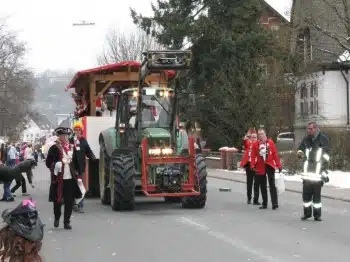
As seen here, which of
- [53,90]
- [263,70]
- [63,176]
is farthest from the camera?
[53,90]

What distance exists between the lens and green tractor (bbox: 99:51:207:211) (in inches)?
559

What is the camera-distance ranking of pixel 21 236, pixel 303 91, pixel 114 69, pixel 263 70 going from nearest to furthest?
pixel 21 236 < pixel 114 69 < pixel 263 70 < pixel 303 91

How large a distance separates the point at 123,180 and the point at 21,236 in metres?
10.4

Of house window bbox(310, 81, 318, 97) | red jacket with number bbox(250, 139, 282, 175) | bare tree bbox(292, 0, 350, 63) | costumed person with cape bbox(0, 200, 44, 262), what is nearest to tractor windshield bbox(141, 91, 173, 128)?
red jacket with number bbox(250, 139, 282, 175)

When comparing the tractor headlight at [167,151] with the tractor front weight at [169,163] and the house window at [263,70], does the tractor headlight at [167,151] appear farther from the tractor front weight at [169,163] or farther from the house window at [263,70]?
the house window at [263,70]

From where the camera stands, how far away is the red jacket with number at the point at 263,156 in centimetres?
1509

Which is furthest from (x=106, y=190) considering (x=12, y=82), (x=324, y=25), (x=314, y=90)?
(x=12, y=82)

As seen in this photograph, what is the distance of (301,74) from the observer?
40.8m

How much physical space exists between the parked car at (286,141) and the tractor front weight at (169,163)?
28141 mm

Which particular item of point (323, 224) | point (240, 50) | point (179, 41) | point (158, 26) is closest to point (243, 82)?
point (240, 50)

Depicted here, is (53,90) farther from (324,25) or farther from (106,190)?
(106,190)

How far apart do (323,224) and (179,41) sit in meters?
28.7

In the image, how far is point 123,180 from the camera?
14039 millimetres

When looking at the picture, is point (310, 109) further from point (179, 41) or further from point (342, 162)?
point (342, 162)
